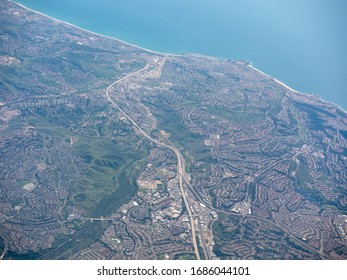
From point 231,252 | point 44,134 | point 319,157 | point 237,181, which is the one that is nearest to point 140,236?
point 231,252

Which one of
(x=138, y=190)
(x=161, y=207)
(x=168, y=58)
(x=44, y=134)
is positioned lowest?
(x=161, y=207)

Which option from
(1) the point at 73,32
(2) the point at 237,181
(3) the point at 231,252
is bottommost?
(3) the point at 231,252

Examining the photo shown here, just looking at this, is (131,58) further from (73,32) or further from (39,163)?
(39,163)

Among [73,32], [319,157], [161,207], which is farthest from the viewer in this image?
[73,32]

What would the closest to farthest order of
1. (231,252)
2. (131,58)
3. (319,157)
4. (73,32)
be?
(231,252), (319,157), (131,58), (73,32)

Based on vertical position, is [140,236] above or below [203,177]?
below

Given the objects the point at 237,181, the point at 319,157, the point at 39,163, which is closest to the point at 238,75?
the point at 319,157

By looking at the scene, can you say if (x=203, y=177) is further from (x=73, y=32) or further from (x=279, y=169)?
(x=73, y=32)

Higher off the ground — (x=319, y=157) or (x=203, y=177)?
(x=319, y=157)

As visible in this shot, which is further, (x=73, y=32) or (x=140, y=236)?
(x=73, y=32)
